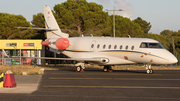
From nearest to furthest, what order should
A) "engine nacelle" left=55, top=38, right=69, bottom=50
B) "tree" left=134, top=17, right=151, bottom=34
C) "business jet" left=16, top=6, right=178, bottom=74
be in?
"business jet" left=16, top=6, right=178, bottom=74 < "engine nacelle" left=55, top=38, right=69, bottom=50 < "tree" left=134, top=17, right=151, bottom=34

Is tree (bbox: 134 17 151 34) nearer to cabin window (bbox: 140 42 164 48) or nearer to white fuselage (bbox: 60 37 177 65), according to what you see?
white fuselage (bbox: 60 37 177 65)

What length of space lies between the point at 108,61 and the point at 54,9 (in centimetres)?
3106

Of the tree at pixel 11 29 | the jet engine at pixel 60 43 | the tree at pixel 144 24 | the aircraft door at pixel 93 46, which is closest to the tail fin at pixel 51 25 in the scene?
the jet engine at pixel 60 43

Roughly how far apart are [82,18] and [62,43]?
24244mm

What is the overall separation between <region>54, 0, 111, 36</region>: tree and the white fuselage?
74.5ft

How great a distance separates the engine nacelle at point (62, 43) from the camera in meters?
30.0

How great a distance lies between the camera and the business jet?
24.1 m

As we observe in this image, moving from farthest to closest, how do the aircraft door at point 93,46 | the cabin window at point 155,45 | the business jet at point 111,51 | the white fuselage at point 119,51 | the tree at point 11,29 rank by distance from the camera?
1. the tree at point 11,29
2. the aircraft door at point 93,46
3. the cabin window at point 155,45
4. the business jet at point 111,51
5. the white fuselage at point 119,51

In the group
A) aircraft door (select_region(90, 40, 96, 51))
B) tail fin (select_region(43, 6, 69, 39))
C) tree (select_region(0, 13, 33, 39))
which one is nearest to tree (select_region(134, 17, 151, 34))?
tree (select_region(0, 13, 33, 39))

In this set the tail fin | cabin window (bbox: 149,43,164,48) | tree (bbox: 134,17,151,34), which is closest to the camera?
cabin window (bbox: 149,43,164,48)

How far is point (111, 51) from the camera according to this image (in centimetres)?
2666

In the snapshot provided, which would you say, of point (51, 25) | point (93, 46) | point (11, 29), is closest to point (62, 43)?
point (93, 46)

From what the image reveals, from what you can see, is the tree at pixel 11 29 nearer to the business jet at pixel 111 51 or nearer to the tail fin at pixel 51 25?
the tail fin at pixel 51 25

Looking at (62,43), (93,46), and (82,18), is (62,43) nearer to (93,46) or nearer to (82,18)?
(93,46)
